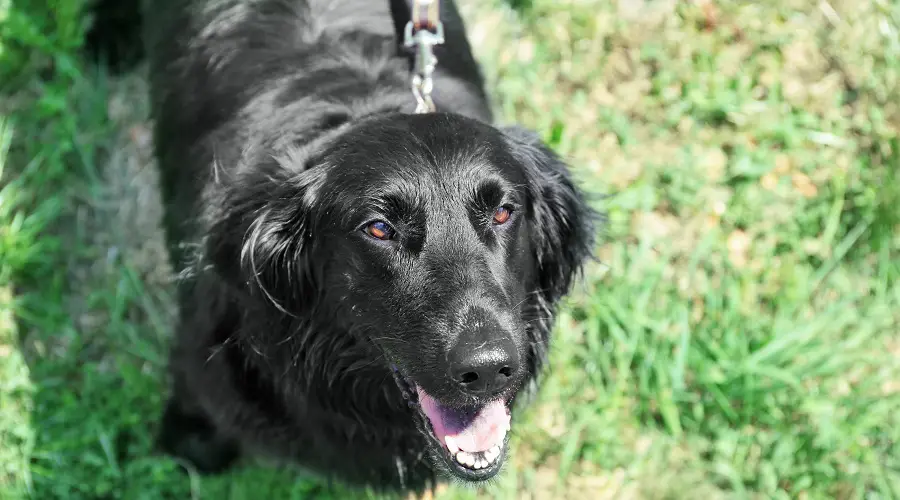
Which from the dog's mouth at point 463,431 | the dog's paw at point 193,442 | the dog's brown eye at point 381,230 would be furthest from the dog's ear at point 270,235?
the dog's paw at point 193,442

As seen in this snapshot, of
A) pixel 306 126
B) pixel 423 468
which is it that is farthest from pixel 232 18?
pixel 423 468

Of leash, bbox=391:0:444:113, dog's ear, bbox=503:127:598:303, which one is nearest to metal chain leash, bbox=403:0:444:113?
leash, bbox=391:0:444:113

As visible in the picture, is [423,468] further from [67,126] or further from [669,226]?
[67,126]

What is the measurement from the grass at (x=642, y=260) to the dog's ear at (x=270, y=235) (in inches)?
44.7

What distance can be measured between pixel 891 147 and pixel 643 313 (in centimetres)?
147

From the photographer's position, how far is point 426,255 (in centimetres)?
229

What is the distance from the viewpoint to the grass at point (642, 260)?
11.4ft

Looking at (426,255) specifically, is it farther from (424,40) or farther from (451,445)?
(424,40)

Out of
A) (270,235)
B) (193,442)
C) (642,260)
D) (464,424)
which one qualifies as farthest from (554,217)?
(193,442)

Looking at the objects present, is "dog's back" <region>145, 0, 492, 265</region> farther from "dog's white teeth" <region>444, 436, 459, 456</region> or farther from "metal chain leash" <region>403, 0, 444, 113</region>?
"dog's white teeth" <region>444, 436, 459, 456</region>

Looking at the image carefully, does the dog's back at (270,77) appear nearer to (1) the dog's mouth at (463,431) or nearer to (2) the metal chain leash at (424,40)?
(2) the metal chain leash at (424,40)

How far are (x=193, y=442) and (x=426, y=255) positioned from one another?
1676 mm

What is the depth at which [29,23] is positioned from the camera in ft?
13.8

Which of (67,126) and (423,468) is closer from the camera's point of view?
(423,468)
